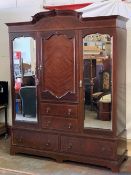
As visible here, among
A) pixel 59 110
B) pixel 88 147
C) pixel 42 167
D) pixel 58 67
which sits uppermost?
pixel 58 67

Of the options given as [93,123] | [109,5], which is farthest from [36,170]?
[109,5]

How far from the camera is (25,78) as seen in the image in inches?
170

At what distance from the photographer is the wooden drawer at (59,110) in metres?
4.06

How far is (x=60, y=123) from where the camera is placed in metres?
4.15

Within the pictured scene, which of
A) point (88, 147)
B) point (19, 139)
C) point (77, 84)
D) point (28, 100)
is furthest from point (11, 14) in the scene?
point (88, 147)

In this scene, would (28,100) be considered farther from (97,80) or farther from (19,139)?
(97,80)

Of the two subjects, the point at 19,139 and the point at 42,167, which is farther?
the point at 19,139

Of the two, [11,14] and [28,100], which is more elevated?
[11,14]

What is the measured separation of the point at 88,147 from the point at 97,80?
915mm

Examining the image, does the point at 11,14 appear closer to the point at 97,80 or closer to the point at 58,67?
the point at 58,67

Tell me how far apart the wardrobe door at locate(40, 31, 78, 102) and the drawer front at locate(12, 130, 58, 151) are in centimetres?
55

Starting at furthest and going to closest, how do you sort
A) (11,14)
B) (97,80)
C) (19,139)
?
(11,14) → (19,139) → (97,80)

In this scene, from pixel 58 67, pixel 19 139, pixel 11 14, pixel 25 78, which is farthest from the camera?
pixel 11 14

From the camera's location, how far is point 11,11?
524 cm
